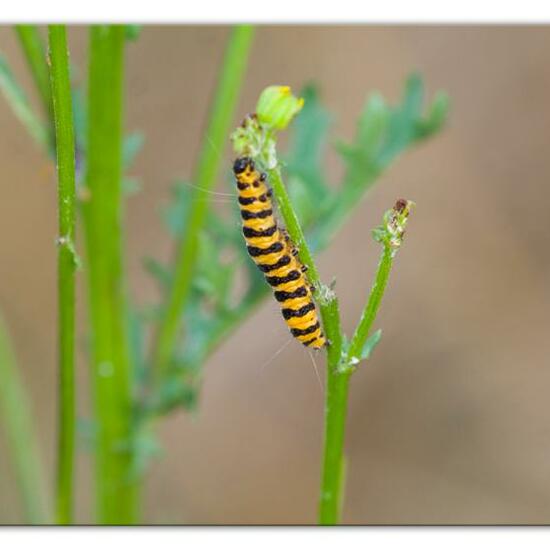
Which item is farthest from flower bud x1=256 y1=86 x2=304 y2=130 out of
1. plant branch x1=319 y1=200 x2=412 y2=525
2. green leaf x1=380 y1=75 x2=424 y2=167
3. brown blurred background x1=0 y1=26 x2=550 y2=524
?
brown blurred background x1=0 y1=26 x2=550 y2=524

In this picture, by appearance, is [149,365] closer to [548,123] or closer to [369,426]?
[369,426]

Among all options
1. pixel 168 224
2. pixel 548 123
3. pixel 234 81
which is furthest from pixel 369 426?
pixel 234 81

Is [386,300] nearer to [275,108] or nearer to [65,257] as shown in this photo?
[65,257]

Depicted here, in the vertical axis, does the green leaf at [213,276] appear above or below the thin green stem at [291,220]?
above

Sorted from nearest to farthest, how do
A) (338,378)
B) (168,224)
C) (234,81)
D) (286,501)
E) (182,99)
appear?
1. (338,378)
2. (234,81)
3. (168,224)
4. (286,501)
5. (182,99)

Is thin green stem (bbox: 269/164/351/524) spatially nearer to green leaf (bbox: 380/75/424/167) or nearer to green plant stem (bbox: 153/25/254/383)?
green plant stem (bbox: 153/25/254/383)

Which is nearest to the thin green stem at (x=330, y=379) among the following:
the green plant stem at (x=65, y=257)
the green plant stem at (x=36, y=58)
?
the green plant stem at (x=65, y=257)

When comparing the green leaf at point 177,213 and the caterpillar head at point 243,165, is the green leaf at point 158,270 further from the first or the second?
the caterpillar head at point 243,165
